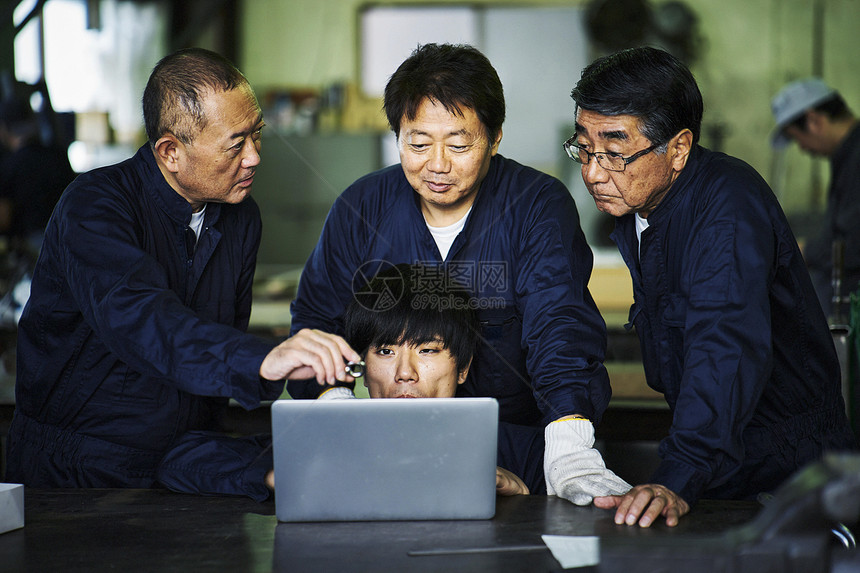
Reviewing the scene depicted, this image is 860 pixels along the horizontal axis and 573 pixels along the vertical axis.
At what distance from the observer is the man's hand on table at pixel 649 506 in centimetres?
127

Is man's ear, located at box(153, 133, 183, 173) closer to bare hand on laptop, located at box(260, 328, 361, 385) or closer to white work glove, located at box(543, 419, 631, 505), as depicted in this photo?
bare hand on laptop, located at box(260, 328, 361, 385)

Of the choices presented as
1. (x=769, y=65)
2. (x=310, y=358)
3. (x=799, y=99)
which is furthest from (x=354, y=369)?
(x=769, y=65)

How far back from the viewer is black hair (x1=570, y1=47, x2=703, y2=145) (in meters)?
1.48

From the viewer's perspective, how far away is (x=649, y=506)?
1278 millimetres

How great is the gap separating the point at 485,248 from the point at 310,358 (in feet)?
1.92

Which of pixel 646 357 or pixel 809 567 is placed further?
pixel 646 357

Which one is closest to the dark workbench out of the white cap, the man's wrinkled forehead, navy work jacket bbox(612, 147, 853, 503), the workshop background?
navy work jacket bbox(612, 147, 853, 503)

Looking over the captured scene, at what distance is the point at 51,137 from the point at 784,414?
10.2 feet

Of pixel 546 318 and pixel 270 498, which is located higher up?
pixel 546 318

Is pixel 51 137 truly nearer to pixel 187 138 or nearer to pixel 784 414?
pixel 187 138

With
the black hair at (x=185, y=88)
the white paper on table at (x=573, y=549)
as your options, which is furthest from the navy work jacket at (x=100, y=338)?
the white paper on table at (x=573, y=549)

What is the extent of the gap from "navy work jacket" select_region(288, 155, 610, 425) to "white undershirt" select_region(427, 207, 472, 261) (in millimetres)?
16

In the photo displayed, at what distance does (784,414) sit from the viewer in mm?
1549

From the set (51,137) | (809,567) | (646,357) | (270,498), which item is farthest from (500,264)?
(51,137)
